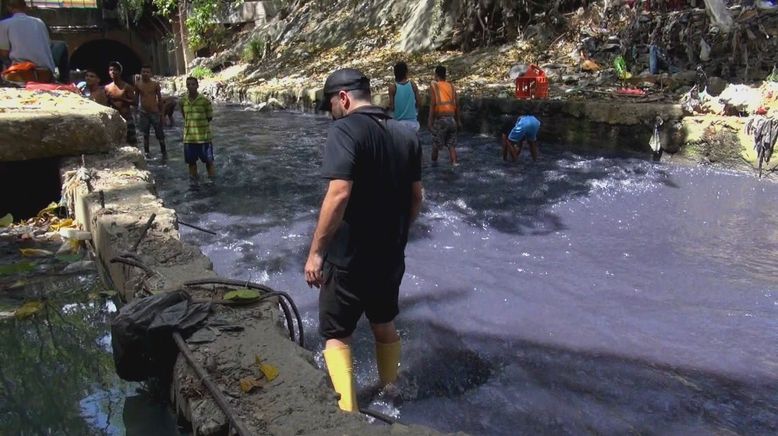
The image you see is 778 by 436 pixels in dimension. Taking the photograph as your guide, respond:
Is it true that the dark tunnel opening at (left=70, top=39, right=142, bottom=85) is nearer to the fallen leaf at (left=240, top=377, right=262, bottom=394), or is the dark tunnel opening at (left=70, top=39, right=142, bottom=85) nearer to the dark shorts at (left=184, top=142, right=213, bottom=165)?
the dark shorts at (left=184, top=142, right=213, bottom=165)

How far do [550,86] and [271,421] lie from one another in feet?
39.9

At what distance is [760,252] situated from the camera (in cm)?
644

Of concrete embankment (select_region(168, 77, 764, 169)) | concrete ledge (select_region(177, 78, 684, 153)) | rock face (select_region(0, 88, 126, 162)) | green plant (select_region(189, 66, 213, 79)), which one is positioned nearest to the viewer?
rock face (select_region(0, 88, 126, 162))

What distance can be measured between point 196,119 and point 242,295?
6315 millimetres

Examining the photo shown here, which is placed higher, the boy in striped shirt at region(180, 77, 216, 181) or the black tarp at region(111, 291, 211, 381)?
the boy in striped shirt at region(180, 77, 216, 181)

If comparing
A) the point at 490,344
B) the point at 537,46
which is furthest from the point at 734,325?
the point at 537,46

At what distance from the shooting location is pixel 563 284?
580cm

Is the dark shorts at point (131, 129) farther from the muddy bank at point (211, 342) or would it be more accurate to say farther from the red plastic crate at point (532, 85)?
the red plastic crate at point (532, 85)

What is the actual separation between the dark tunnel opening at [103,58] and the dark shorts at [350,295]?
3526cm

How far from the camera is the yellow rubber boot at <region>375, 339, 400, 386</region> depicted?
3.76m

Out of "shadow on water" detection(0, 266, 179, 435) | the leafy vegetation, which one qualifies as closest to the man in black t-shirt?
"shadow on water" detection(0, 266, 179, 435)

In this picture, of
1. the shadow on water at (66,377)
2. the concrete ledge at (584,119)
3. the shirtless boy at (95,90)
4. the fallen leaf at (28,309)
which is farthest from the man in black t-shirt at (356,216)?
the shirtless boy at (95,90)

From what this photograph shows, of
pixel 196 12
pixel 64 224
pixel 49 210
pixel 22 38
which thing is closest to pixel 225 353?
pixel 64 224

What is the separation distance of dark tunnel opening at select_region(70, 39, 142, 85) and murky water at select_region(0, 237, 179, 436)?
110ft
